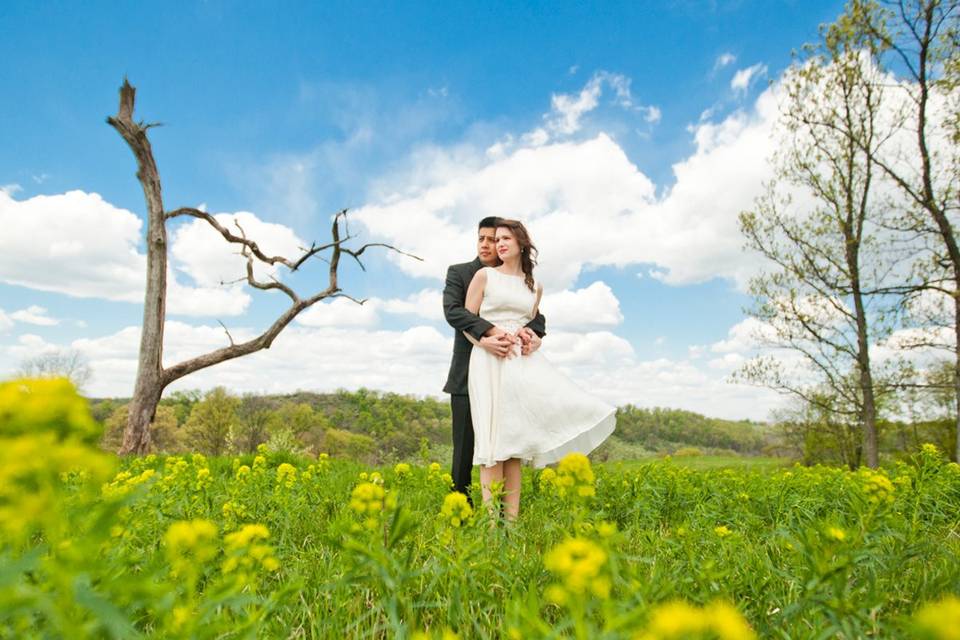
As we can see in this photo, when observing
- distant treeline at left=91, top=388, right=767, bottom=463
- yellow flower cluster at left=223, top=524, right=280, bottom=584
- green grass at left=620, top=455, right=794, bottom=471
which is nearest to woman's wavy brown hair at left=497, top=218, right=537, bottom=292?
green grass at left=620, top=455, right=794, bottom=471

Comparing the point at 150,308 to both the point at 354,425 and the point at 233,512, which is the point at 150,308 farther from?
the point at 354,425

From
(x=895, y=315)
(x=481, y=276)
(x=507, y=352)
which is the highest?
(x=895, y=315)

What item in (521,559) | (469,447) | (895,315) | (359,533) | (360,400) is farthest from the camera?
(360,400)

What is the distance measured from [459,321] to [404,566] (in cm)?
273

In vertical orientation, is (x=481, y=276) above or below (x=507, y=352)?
above

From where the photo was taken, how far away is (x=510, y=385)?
3.95 meters

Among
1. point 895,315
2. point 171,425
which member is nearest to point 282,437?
point 895,315

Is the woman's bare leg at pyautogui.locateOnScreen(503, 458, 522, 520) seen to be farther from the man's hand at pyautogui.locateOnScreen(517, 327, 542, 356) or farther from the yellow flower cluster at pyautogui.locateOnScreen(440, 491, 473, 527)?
the yellow flower cluster at pyautogui.locateOnScreen(440, 491, 473, 527)

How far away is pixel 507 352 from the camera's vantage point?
4043 mm

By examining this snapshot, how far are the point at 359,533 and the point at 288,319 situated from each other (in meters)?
10.5

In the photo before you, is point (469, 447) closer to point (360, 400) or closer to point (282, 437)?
point (282, 437)

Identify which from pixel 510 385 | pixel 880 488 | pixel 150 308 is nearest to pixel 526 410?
pixel 510 385

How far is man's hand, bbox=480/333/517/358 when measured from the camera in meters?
4.01

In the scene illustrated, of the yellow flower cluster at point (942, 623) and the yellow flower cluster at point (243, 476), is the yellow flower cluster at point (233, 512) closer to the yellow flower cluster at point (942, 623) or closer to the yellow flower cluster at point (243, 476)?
the yellow flower cluster at point (243, 476)
